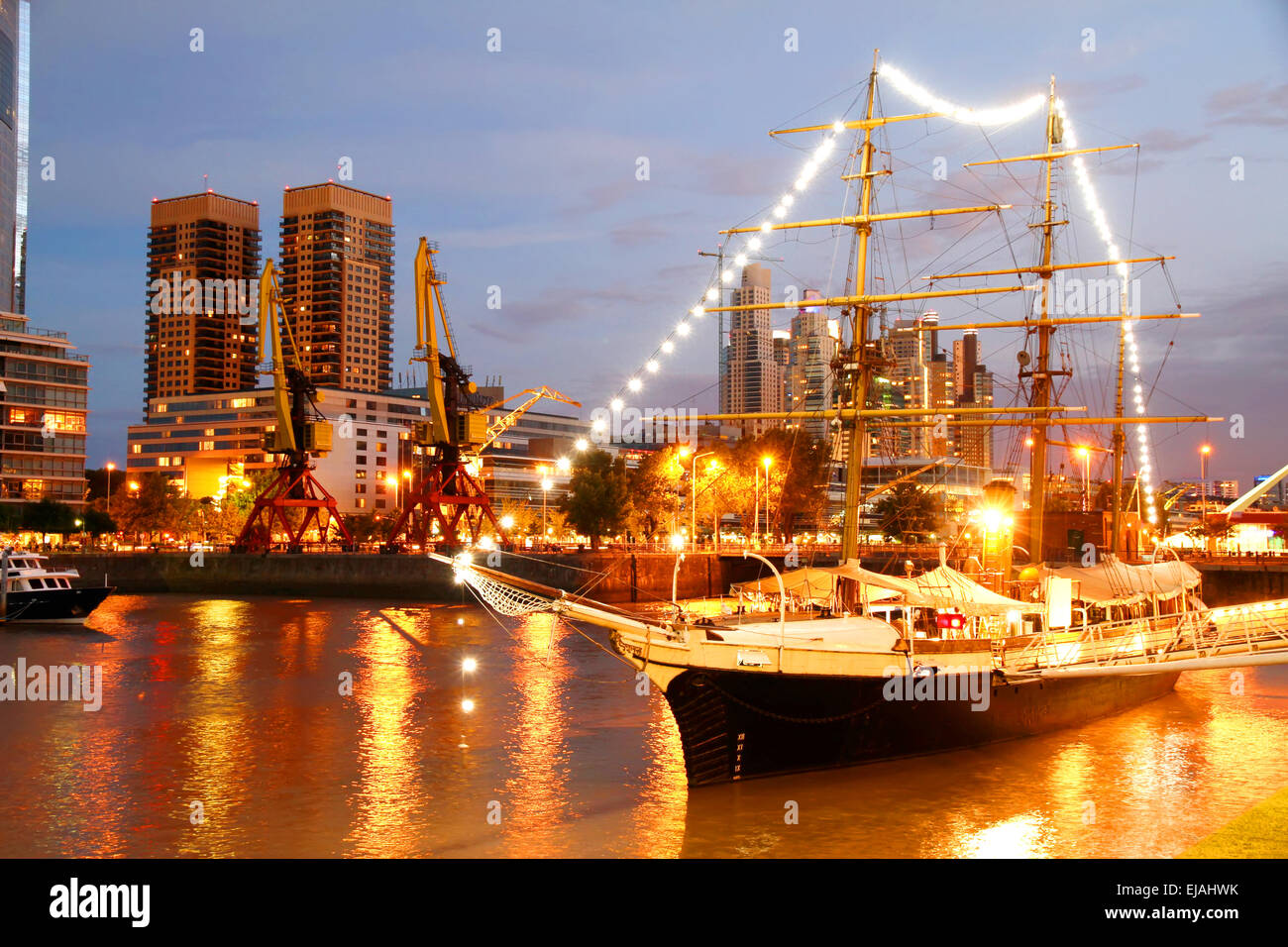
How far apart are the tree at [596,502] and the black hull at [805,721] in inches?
2690

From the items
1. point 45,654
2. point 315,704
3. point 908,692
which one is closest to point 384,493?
point 45,654

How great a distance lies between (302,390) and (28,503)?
2858 centimetres

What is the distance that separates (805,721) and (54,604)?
47.5m

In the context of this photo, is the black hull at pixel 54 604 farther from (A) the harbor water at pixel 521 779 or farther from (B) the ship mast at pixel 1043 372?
(B) the ship mast at pixel 1043 372

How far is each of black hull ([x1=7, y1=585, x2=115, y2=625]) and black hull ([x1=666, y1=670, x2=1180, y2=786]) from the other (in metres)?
44.3

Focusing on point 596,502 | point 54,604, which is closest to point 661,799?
point 54,604

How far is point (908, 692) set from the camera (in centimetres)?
2638

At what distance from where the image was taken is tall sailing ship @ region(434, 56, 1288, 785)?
24.5m

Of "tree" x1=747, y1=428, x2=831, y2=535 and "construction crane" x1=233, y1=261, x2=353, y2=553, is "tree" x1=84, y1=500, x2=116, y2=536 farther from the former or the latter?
"tree" x1=747, y1=428, x2=831, y2=535

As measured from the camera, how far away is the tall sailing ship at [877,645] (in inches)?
966

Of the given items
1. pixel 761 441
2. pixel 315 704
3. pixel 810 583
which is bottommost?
pixel 315 704

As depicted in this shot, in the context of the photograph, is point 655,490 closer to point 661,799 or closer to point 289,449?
A: point 289,449
